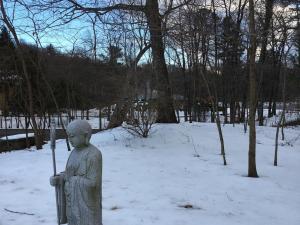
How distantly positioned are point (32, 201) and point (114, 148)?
5.77 m

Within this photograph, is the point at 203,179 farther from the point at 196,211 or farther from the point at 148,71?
the point at 148,71

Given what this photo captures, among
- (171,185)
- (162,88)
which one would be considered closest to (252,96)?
(171,185)

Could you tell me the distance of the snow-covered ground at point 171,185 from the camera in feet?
22.9

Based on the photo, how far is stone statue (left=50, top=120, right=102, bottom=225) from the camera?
3859mm

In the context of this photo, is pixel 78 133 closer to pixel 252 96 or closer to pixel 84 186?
pixel 84 186

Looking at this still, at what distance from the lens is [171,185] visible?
9.00 metres

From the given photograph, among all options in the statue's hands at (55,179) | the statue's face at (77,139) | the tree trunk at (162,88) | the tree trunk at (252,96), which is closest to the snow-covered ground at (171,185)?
the tree trunk at (252,96)

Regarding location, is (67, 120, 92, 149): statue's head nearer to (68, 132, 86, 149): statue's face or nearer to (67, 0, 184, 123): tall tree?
→ (68, 132, 86, 149): statue's face

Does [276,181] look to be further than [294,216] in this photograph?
Yes

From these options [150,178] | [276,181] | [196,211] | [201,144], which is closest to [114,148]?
[201,144]

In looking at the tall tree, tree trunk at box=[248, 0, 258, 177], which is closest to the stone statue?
tree trunk at box=[248, 0, 258, 177]

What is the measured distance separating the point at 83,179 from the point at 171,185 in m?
5.30

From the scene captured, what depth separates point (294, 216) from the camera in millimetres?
7258

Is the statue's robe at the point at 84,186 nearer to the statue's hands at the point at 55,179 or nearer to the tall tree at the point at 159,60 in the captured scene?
the statue's hands at the point at 55,179
